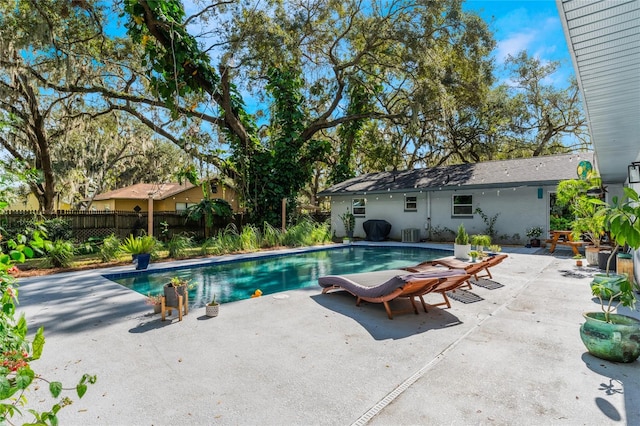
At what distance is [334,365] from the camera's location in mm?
3396

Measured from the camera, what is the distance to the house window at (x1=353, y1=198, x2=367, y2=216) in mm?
18047

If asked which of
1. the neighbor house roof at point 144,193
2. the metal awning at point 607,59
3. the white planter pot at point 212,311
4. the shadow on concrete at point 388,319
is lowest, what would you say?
the shadow on concrete at point 388,319

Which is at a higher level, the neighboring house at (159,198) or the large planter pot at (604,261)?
the neighboring house at (159,198)

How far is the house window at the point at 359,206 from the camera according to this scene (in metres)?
18.0

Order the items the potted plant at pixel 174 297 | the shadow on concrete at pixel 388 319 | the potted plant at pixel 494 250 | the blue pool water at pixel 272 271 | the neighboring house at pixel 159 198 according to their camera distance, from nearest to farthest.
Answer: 1. the shadow on concrete at pixel 388 319
2. the potted plant at pixel 174 297
3. the blue pool water at pixel 272 271
4. the potted plant at pixel 494 250
5. the neighboring house at pixel 159 198

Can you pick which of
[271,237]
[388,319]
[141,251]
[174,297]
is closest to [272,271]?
[141,251]

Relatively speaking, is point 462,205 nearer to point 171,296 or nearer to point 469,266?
point 469,266

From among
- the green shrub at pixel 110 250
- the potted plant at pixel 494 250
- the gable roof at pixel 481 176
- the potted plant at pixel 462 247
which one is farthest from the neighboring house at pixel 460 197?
the green shrub at pixel 110 250

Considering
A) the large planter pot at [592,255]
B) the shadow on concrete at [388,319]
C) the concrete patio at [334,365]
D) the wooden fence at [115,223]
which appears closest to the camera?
the concrete patio at [334,365]

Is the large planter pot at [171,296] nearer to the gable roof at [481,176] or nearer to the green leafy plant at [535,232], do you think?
the gable roof at [481,176]

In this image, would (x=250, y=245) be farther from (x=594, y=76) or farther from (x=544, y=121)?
(x=544, y=121)

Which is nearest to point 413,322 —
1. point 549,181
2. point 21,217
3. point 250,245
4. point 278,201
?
point 250,245

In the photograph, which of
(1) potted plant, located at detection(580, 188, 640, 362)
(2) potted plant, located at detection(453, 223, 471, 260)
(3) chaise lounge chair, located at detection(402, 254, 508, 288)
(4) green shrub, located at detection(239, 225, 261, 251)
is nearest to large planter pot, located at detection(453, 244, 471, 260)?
(2) potted plant, located at detection(453, 223, 471, 260)

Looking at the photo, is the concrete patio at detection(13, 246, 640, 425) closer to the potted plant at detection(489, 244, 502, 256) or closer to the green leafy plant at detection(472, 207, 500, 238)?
the potted plant at detection(489, 244, 502, 256)
